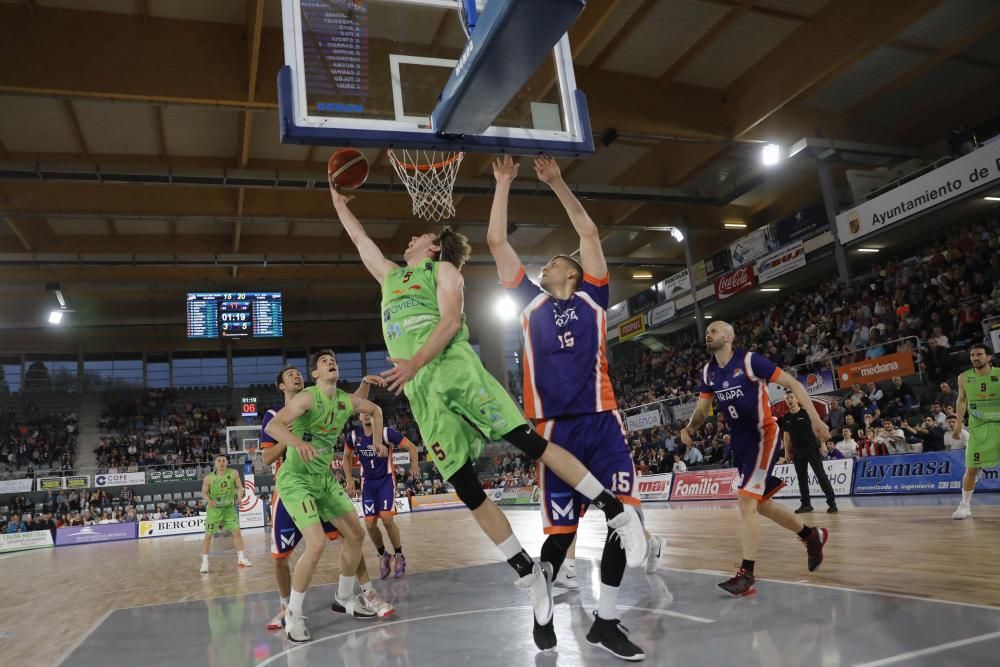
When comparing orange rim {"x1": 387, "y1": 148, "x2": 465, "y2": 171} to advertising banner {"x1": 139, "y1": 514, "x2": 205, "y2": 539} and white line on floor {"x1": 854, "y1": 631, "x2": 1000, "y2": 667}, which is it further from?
advertising banner {"x1": 139, "y1": 514, "x2": 205, "y2": 539}

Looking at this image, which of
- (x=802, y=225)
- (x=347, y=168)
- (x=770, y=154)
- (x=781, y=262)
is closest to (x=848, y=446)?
(x=770, y=154)

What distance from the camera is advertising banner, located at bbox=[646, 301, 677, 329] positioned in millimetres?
29688

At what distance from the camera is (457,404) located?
4277 millimetres

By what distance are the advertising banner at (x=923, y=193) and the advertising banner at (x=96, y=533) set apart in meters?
26.0

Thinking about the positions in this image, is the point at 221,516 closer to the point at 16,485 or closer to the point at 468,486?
the point at 468,486

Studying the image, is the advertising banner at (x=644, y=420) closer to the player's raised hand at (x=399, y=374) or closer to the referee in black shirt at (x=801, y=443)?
the referee in black shirt at (x=801, y=443)

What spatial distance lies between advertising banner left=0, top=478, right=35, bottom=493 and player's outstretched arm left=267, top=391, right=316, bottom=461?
94.7 feet

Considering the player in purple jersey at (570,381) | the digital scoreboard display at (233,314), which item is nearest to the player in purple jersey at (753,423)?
the player in purple jersey at (570,381)

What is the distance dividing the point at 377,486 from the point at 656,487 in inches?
505

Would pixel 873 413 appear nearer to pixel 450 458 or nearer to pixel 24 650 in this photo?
pixel 450 458

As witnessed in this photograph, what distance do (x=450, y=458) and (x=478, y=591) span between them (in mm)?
2654

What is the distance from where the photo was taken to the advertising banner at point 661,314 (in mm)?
29688

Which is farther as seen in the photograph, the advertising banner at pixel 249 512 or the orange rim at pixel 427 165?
the advertising banner at pixel 249 512

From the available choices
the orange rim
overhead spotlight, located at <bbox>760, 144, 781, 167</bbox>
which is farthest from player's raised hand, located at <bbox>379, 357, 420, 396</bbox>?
overhead spotlight, located at <bbox>760, 144, 781, 167</bbox>
